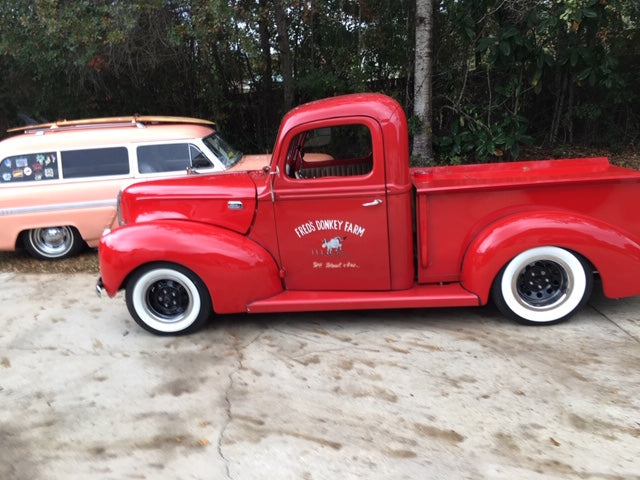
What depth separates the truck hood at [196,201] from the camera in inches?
167

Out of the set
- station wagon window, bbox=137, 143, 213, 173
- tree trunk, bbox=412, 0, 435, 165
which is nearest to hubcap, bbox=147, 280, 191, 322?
station wagon window, bbox=137, 143, 213, 173

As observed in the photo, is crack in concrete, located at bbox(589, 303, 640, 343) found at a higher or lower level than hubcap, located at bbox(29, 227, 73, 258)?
lower

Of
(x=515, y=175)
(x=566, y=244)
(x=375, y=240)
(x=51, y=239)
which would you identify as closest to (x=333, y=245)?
(x=375, y=240)

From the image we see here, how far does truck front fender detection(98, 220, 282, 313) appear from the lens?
4074mm

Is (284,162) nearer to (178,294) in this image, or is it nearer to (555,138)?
(178,294)

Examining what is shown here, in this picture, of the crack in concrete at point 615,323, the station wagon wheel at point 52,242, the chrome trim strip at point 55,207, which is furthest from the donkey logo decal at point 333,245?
the station wagon wheel at point 52,242

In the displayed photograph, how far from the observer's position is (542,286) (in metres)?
4.06

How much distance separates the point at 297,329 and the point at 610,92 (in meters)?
8.06

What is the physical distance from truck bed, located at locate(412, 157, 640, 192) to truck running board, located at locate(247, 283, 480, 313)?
80cm

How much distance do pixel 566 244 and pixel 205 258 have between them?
2.71 metres

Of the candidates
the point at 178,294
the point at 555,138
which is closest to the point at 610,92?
the point at 555,138

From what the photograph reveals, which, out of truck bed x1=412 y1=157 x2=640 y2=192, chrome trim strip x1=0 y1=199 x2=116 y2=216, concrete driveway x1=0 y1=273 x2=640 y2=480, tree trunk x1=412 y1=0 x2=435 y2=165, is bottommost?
concrete driveway x1=0 y1=273 x2=640 y2=480

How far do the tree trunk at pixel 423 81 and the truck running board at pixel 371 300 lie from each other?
4.44 meters

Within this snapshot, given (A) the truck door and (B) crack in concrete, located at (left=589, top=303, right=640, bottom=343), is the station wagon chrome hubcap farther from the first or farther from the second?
(B) crack in concrete, located at (left=589, top=303, right=640, bottom=343)
